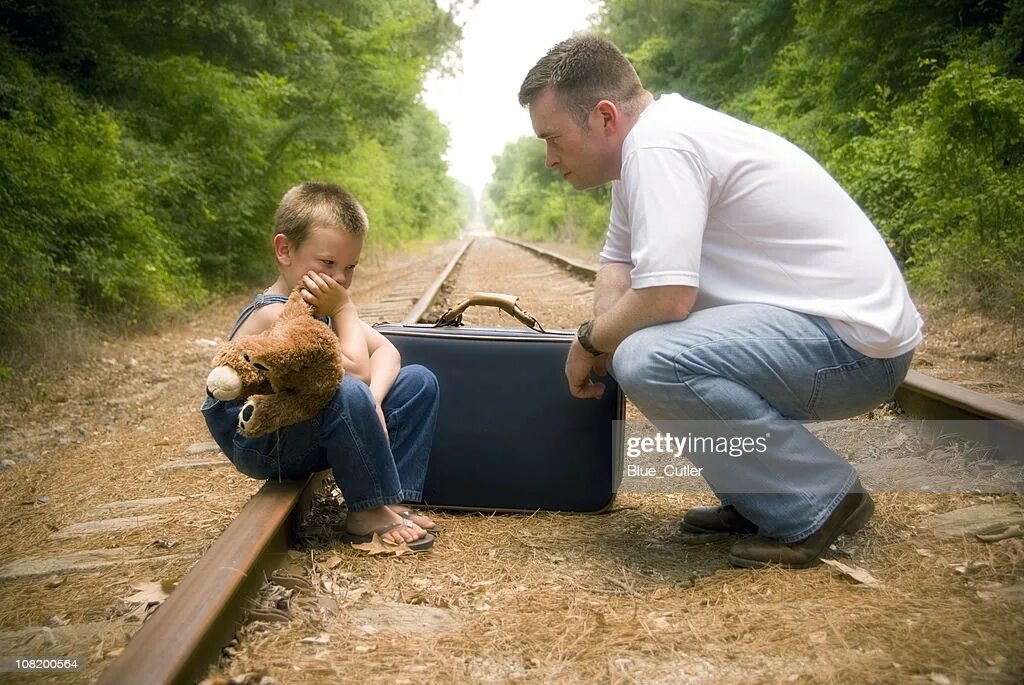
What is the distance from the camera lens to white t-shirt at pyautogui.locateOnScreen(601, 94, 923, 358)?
7.45 feet

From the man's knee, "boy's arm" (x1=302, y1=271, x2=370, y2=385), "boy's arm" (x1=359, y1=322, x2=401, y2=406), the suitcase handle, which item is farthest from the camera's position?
the suitcase handle

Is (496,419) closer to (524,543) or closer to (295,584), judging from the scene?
(524,543)

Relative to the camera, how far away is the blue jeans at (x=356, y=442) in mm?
2521

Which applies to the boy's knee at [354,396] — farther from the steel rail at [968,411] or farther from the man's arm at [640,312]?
the steel rail at [968,411]

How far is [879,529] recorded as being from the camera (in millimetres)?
2715

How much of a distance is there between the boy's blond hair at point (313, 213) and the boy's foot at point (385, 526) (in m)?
0.83

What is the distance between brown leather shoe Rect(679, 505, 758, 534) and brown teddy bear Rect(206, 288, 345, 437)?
1208 mm

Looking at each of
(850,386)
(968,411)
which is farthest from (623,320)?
(968,411)

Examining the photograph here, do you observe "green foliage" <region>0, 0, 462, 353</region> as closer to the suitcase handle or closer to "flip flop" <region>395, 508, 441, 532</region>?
the suitcase handle

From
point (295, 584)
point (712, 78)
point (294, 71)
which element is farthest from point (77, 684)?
point (712, 78)

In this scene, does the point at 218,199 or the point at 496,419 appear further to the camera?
the point at 218,199

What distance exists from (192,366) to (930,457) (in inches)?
216

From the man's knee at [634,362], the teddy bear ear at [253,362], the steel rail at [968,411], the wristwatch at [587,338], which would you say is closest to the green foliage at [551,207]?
the steel rail at [968,411]

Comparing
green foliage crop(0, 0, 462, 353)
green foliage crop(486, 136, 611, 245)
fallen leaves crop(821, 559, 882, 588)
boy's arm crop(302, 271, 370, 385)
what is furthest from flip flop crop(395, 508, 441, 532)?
green foliage crop(486, 136, 611, 245)
